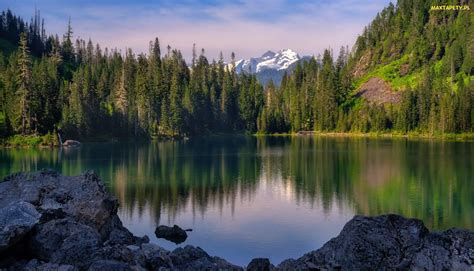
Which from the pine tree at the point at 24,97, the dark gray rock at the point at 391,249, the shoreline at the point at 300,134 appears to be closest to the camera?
the dark gray rock at the point at 391,249

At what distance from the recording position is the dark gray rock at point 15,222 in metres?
22.1

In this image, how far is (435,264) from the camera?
1945 cm

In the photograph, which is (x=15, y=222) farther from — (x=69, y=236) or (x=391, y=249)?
(x=391, y=249)

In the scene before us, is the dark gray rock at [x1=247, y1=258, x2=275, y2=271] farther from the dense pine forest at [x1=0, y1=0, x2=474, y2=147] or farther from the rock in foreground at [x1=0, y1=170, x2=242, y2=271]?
the dense pine forest at [x1=0, y1=0, x2=474, y2=147]

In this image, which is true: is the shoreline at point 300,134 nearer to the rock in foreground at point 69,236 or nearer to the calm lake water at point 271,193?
the calm lake water at point 271,193

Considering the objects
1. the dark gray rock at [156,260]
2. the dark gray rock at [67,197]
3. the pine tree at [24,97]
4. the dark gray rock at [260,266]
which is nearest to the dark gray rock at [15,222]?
the dark gray rock at [67,197]

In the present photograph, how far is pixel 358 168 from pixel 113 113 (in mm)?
90851

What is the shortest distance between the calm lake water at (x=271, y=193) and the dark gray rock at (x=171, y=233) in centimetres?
67

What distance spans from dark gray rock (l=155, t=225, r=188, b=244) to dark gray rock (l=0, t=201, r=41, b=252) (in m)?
12.2

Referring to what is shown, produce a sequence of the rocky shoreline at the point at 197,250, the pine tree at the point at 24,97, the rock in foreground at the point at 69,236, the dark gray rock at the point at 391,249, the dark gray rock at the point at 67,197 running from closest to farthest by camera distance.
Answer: the dark gray rock at the point at 391,249 → the rocky shoreline at the point at 197,250 → the rock in foreground at the point at 69,236 → the dark gray rock at the point at 67,197 → the pine tree at the point at 24,97

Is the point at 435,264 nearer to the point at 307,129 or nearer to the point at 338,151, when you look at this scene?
the point at 338,151

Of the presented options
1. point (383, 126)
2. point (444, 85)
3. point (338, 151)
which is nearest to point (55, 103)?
point (338, 151)

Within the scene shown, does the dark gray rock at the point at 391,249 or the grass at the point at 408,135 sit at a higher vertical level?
the grass at the point at 408,135

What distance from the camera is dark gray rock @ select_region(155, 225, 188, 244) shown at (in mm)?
35656
